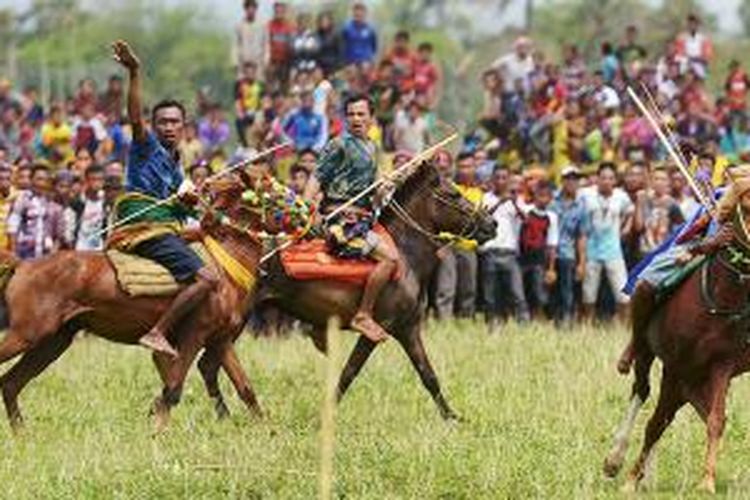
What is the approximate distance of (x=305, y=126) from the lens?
27.4 meters

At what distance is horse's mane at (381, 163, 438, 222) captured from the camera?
18438mm

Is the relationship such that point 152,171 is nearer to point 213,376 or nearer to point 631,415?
point 213,376

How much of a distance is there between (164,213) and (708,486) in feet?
17.3

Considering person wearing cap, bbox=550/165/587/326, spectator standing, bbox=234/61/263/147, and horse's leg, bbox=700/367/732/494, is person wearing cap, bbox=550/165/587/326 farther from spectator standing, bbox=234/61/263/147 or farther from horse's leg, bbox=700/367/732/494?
horse's leg, bbox=700/367/732/494

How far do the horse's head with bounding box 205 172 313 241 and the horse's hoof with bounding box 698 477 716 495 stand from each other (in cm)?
525

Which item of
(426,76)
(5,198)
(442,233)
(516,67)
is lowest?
(442,233)

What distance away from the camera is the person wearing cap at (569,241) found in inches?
958

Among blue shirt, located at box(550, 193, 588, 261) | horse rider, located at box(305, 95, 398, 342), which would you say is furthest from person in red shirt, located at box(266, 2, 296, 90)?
horse rider, located at box(305, 95, 398, 342)

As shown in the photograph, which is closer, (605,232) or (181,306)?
(181,306)

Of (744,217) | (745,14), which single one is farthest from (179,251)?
(745,14)

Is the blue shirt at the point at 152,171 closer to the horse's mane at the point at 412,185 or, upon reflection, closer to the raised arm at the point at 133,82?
the raised arm at the point at 133,82

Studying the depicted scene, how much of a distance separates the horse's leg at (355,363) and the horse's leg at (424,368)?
1.22 feet

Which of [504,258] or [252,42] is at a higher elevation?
[252,42]

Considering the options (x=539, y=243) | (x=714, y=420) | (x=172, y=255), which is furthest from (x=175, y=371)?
(x=539, y=243)
